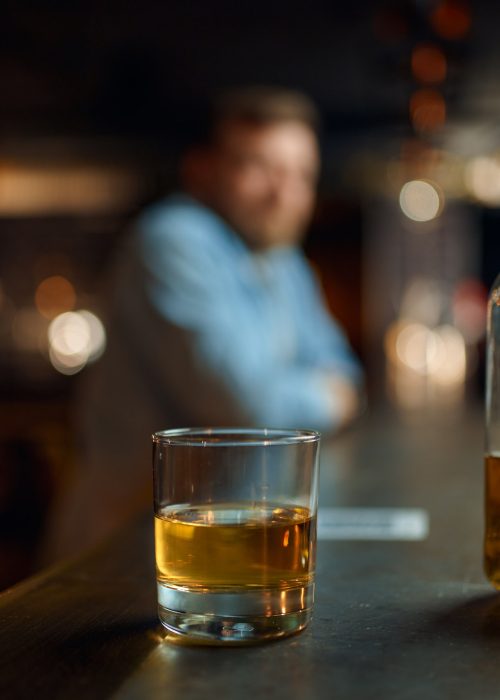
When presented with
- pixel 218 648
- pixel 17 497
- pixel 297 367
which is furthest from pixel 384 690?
pixel 17 497

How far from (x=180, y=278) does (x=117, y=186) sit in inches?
182

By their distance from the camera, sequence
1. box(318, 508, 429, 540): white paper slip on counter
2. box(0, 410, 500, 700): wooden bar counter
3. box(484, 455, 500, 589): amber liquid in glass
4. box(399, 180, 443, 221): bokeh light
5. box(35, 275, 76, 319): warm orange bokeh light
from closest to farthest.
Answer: box(0, 410, 500, 700): wooden bar counter
box(484, 455, 500, 589): amber liquid in glass
box(318, 508, 429, 540): white paper slip on counter
box(399, 180, 443, 221): bokeh light
box(35, 275, 76, 319): warm orange bokeh light

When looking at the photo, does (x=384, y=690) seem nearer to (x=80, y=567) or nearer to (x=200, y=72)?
(x=80, y=567)

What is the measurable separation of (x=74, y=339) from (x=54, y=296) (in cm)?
39

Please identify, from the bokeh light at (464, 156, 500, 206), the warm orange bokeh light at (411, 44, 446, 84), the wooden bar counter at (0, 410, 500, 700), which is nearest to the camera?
the wooden bar counter at (0, 410, 500, 700)

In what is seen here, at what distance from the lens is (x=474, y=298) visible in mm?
5711

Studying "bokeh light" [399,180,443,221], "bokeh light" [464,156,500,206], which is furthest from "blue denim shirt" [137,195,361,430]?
"bokeh light" [464,156,500,206]

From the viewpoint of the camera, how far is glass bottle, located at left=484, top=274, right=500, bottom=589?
686 millimetres

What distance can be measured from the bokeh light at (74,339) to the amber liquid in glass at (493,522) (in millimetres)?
5579

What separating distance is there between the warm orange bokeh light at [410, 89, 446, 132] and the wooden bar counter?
1.97 metres

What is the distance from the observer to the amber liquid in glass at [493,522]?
682mm

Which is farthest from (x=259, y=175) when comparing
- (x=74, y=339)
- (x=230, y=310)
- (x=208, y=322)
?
(x=74, y=339)

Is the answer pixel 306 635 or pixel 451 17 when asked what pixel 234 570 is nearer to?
pixel 306 635

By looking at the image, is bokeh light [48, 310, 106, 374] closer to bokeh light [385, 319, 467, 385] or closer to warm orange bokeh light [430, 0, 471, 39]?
bokeh light [385, 319, 467, 385]
